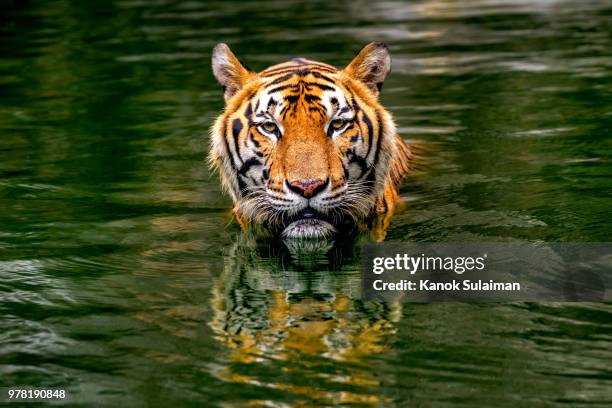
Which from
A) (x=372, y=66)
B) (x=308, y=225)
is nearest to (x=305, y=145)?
(x=308, y=225)

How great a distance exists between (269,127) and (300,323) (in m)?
1.35

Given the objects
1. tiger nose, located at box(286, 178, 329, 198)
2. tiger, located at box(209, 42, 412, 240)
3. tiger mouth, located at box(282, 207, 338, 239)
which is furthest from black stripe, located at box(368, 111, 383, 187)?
tiger nose, located at box(286, 178, 329, 198)

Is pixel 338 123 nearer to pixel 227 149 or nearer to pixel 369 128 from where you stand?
pixel 369 128

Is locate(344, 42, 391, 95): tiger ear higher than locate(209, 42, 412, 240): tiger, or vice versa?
locate(344, 42, 391, 95): tiger ear

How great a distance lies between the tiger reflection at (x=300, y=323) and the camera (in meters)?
3.87

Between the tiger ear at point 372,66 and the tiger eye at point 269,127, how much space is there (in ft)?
1.80

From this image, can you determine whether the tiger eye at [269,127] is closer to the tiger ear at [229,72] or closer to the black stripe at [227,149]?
the black stripe at [227,149]

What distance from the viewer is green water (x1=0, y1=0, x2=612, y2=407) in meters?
3.94

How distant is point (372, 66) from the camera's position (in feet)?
19.4

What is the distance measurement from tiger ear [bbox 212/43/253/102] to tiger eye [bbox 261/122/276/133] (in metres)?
0.46

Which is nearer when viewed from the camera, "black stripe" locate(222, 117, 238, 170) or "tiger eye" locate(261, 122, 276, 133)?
"tiger eye" locate(261, 122, 276, 133)

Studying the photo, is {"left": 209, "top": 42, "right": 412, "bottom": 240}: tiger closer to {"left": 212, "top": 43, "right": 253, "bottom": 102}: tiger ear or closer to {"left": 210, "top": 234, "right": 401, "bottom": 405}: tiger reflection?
{"left": 212, "top": 43, "right": 253, "bottom": 102}: tiger ear

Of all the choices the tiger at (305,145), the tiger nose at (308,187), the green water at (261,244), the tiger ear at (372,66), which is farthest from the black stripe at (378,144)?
the tiger nose at (308,187)

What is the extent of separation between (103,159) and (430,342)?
3865 millimetres
